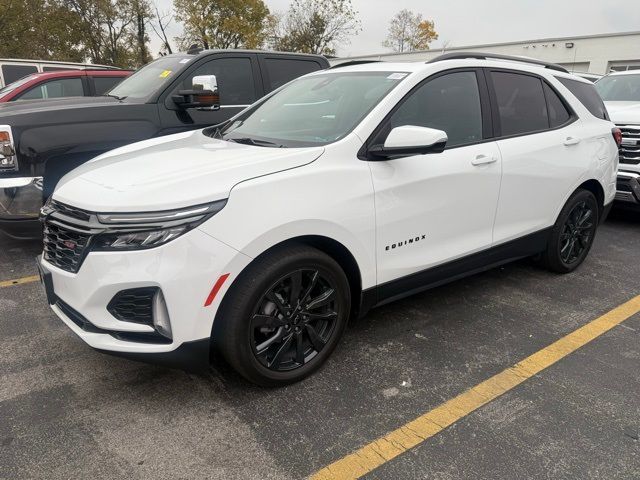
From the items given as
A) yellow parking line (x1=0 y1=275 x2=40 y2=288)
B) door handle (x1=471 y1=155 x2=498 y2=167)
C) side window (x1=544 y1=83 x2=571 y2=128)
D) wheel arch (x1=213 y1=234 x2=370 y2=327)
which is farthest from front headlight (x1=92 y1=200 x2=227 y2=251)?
side window (x1=544 y1=83 x2=571 y2=128)

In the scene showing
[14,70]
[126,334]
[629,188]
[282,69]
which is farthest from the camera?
[14,70]

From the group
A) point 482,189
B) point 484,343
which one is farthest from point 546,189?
point 484,343

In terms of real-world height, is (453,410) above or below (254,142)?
below

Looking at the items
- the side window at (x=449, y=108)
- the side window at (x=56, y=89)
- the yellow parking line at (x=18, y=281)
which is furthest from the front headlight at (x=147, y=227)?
the side window at (x=56, y=89)

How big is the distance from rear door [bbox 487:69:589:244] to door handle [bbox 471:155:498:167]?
130 mm

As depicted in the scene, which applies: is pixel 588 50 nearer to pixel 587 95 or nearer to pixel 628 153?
pixel 628 153

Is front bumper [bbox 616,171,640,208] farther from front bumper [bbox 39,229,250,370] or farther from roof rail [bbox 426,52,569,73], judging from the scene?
front bumper [bbox 39,229,250,370]

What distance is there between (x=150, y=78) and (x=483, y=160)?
375 cm

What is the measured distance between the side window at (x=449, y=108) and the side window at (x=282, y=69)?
296 centimetres

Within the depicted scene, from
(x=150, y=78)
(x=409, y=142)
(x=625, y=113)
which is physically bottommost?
(x=625, y=113)

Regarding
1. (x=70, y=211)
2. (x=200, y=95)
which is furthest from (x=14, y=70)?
(x=70, y=211)

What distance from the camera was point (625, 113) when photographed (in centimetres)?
632

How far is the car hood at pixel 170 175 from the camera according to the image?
2.27m

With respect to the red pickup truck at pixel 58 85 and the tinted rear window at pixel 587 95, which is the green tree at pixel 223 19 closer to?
the red pickup truck at pixel 58 85
